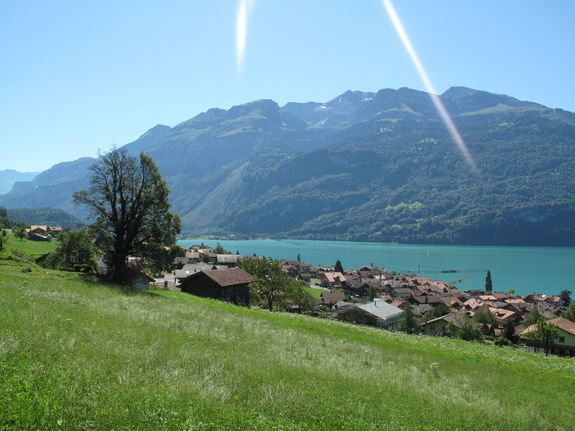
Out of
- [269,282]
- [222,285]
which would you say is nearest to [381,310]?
[269,282]

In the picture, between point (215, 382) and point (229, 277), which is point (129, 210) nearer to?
point (229, 277)

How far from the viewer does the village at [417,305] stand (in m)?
48.9

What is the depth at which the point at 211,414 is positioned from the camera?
7043 mm

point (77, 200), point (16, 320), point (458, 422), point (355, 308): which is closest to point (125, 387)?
point (16, 320)

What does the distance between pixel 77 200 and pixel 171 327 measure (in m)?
17.9

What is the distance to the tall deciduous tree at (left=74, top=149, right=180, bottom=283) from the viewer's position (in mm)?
29719

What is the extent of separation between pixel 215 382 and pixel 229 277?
131 ft

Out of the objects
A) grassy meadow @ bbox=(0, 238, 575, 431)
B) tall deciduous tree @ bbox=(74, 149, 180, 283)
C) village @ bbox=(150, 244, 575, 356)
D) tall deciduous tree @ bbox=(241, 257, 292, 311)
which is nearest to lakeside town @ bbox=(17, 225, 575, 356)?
village @ bbox=(150, 244, 575, 356)

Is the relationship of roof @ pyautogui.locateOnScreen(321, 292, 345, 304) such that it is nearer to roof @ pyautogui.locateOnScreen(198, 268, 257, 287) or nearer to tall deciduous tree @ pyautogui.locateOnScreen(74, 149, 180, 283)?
roof @ pyautogui.locateOnScreen(198, 268, 257, 287)

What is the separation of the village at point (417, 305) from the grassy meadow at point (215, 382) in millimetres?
27351

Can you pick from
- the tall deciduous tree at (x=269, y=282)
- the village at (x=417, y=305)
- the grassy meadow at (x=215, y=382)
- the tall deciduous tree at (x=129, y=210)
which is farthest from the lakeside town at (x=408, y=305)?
the grassy meadow at (x=215, y=382)

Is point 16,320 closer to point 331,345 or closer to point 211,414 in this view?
point 211,414

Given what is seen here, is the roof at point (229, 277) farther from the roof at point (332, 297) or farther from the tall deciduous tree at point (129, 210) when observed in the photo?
the roof at point (332, 297)

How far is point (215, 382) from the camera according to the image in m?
9.05
